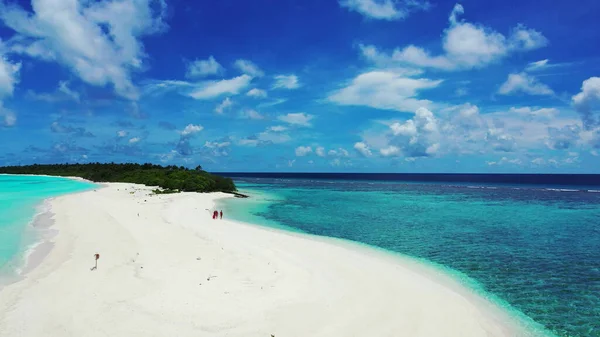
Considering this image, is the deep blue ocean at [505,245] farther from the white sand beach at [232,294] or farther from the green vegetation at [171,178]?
the green vegetation at [171,178]

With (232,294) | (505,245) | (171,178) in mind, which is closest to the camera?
(232,294)

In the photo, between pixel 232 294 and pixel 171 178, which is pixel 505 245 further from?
pixel 171 178

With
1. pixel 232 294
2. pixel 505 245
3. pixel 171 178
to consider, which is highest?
pixel 171 178

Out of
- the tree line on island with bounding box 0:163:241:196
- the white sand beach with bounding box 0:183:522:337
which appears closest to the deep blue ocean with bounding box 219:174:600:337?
the white sand beach with bounding box 0:183:522:337

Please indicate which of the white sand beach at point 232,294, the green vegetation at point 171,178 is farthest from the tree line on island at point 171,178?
the white sand beach at point 232,294

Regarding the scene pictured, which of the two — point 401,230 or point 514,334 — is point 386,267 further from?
point 401,230

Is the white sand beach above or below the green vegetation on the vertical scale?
below

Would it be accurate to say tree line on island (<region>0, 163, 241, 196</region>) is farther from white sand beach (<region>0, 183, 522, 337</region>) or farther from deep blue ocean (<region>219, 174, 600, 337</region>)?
white sand beach (<region>0, 183, 522, 337</region>)

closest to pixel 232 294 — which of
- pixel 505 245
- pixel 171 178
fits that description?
pixel 505 245
